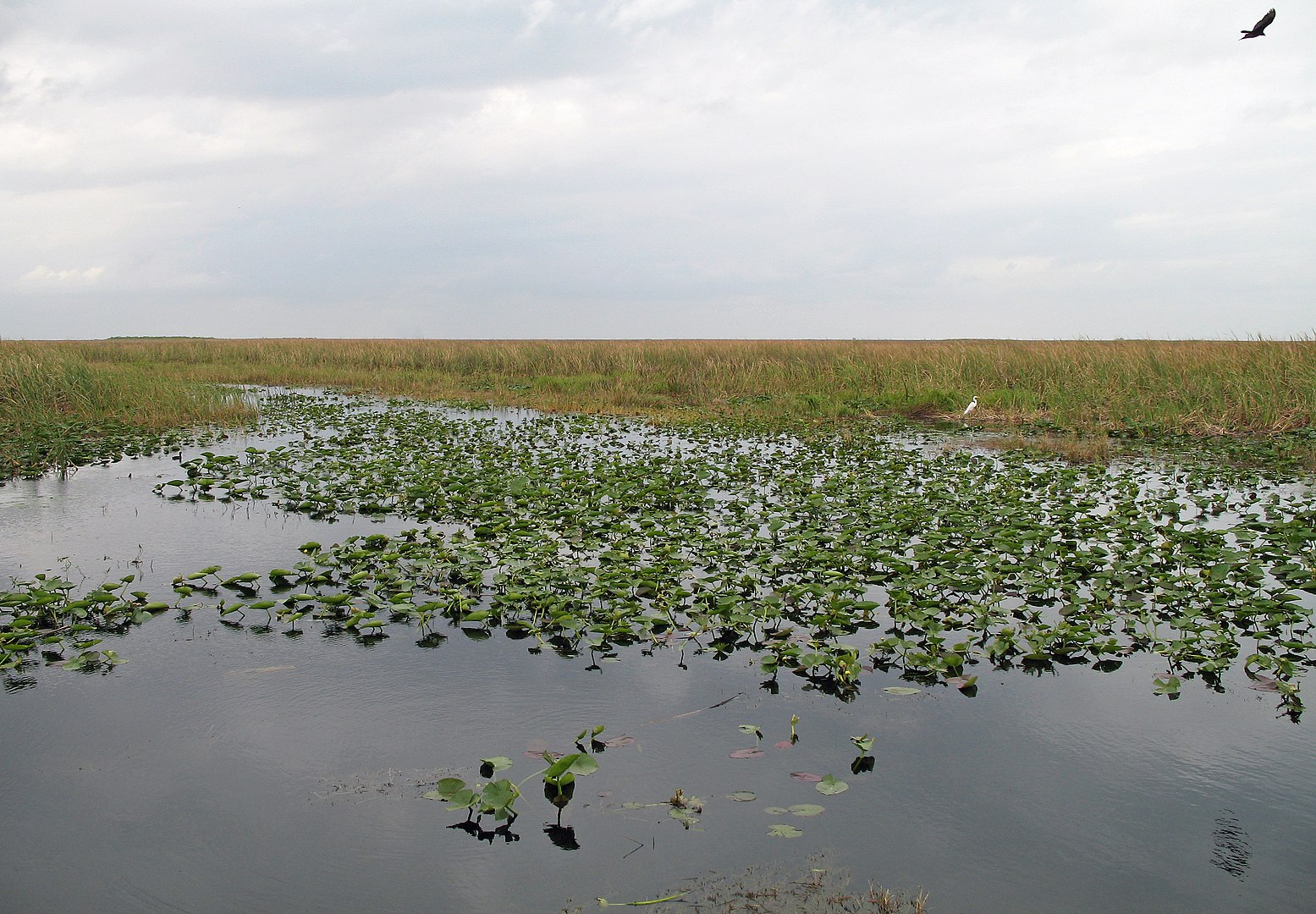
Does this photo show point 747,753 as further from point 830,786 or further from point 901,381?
point 901,381

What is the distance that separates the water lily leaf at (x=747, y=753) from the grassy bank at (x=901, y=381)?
37.9ft

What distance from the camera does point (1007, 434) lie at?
13.1 meters

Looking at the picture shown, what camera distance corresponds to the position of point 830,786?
122 inches

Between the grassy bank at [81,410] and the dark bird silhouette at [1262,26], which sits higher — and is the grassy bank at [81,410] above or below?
below

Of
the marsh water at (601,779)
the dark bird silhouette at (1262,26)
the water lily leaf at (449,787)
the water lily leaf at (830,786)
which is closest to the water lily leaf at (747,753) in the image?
the marsh water at (601,779)

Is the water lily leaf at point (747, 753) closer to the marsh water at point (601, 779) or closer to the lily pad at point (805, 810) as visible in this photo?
the marsh water at point (601, 779)

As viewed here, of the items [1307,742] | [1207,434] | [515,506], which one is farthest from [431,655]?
[1207,434]

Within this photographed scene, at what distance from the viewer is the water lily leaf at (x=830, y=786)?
121 inches

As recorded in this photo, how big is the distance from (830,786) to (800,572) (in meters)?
2.58

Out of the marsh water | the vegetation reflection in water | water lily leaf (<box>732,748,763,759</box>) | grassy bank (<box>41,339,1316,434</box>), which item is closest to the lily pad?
the marsh water

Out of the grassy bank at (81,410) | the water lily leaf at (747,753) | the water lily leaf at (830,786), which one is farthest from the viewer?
the grassy bank at (81,410)

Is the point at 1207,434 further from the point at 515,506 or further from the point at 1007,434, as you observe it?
the point at 515,506

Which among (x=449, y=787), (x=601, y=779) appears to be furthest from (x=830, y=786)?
(x=449, y=787)

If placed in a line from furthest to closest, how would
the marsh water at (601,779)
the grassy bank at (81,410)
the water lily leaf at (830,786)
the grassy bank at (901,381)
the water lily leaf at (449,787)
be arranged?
the grassy bank at (901,381), the grassy bank at (81,410), the water lily leaf at (830,786), the water lily leaf at (449,787), the marsh water at (601,779)
